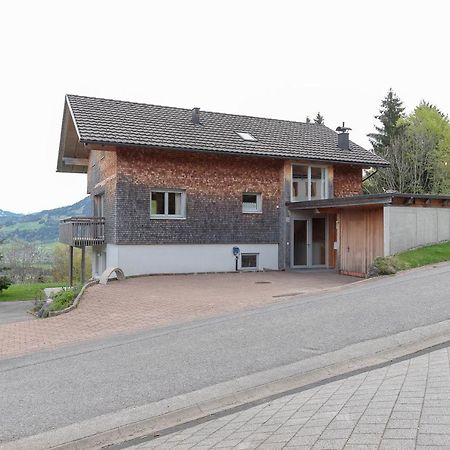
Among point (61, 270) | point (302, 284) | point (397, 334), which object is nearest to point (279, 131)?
point (302, 284)

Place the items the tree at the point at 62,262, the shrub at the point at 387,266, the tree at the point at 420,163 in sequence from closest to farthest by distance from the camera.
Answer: the shrub at the point at 387,266
the tree at the point at 420,163
the tree at the point at 62,262

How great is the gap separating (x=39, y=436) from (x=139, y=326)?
5141mm

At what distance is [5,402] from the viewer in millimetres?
5812

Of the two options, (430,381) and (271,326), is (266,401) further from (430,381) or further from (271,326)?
(271,326)

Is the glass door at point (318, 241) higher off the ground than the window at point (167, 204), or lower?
lower

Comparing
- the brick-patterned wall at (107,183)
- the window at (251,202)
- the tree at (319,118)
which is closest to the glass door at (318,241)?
the window at (251,202)

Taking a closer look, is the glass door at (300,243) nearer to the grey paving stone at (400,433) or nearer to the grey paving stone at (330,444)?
the grey paving stone at (400,433)

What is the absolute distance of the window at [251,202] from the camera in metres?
21.1

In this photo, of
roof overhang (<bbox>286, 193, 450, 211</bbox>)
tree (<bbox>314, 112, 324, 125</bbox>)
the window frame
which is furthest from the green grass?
tree (<bbox>314, 112, 324, 125</bbox>)

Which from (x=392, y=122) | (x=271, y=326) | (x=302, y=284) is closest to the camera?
(x=271, y=326)

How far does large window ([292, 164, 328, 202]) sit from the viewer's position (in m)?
22.1

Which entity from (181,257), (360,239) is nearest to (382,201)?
(360,239)

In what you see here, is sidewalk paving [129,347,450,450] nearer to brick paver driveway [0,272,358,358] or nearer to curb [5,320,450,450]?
curb [5,320,450,450]

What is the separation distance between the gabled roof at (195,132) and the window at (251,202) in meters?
1.92
